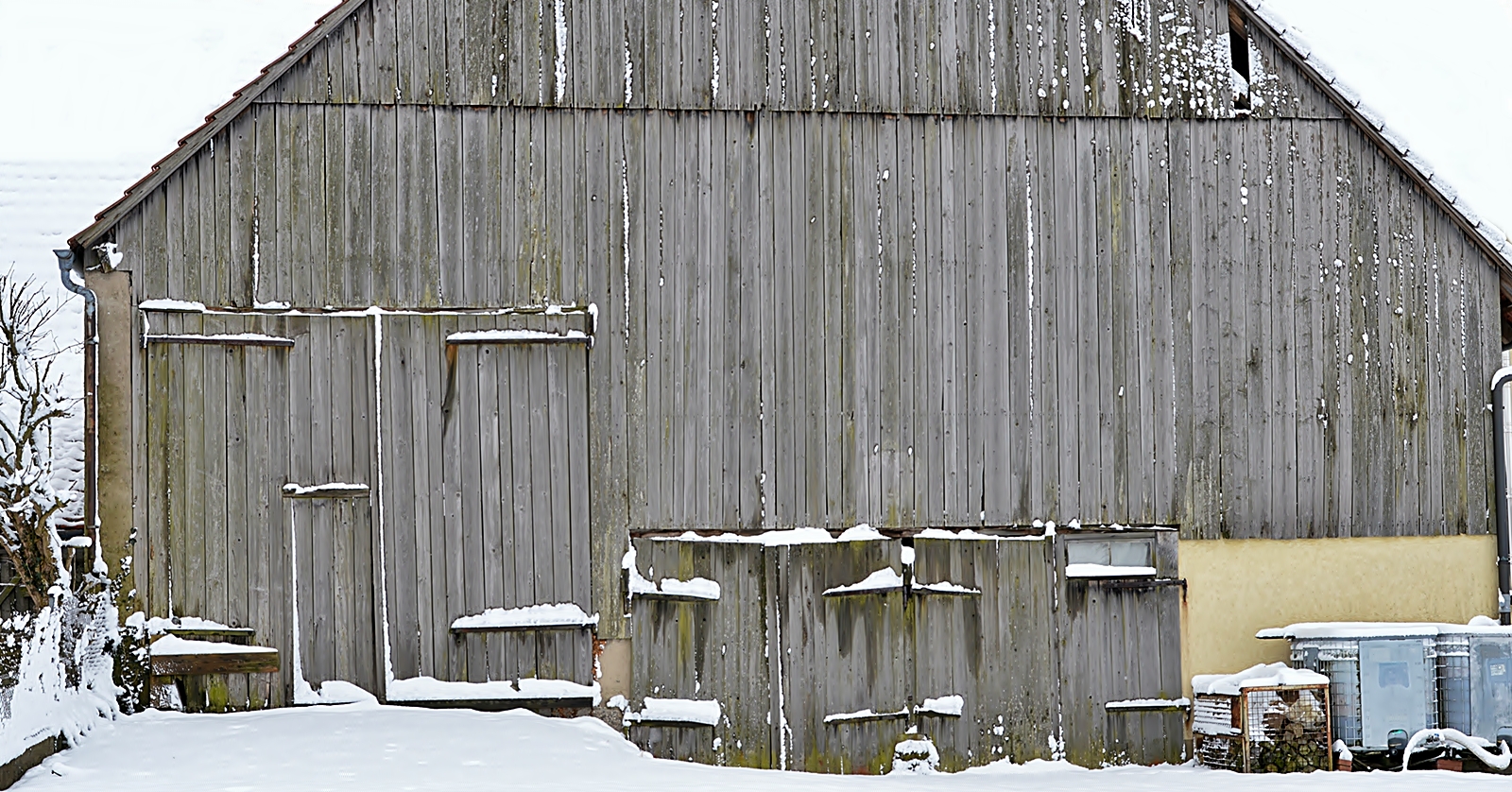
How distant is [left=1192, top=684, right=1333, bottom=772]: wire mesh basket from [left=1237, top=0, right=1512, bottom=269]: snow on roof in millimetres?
3608

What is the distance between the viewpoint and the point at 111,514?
9.59 metres

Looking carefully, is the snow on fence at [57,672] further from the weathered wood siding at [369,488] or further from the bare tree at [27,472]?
the bare tree at [27,472]

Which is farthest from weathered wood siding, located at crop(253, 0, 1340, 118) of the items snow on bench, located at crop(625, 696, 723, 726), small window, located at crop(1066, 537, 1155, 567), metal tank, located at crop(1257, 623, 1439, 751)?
snow on bench, located at crop(625, 696, 723, 726)

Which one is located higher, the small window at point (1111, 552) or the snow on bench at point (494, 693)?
the small window at point (1111, 552)

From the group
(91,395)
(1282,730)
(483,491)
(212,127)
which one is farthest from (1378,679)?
(91,395)

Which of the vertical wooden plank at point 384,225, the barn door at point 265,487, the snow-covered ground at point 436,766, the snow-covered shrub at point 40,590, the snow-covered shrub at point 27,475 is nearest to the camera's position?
the snow-covered shrub at point 40,590

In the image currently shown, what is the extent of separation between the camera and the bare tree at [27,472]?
10.7 metres

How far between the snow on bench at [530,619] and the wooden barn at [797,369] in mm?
47

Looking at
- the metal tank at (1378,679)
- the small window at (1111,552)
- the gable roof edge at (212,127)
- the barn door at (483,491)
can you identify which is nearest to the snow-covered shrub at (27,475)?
the gable roof edge at (212,127)

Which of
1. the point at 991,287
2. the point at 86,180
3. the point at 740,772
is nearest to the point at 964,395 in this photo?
the point at 991,287

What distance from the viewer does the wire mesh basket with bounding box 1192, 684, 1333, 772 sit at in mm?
9828

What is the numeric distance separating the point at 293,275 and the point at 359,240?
504 millimetres

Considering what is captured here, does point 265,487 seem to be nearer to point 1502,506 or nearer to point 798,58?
point 798,58

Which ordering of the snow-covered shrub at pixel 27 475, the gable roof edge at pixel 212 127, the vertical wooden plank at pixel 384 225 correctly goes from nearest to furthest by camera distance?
the gable roof edge at pixel 212 127, the vertical wooden plank at pixel 384 225, the snow-covered shrub at pixel 27 475
